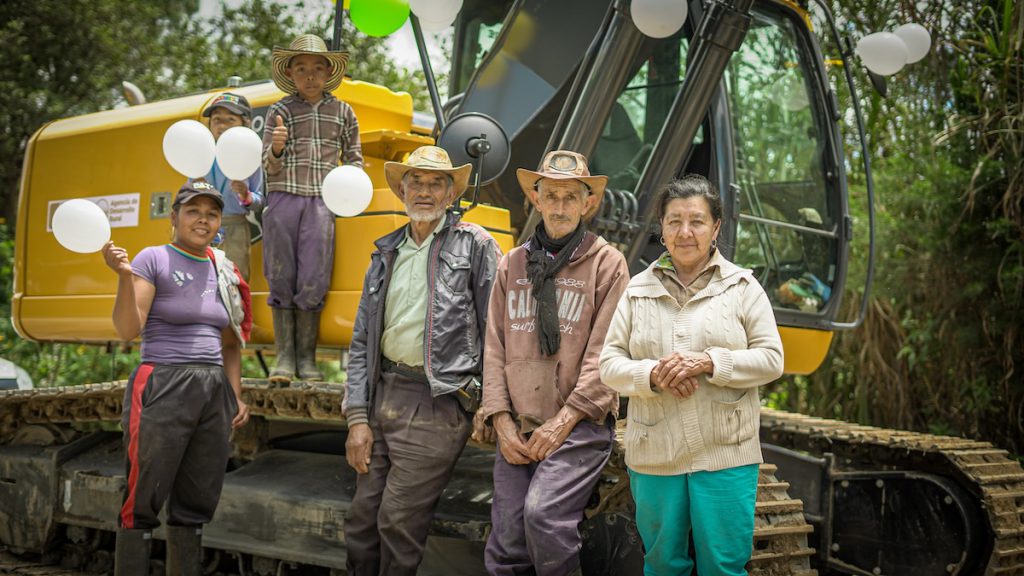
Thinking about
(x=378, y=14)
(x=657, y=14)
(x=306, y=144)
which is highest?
(x=378, y=14)

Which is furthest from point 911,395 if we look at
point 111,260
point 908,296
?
point 111,260

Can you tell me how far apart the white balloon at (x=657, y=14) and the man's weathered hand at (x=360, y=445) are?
78.1 inches

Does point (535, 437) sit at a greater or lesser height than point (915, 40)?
lesser

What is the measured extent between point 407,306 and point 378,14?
175cm

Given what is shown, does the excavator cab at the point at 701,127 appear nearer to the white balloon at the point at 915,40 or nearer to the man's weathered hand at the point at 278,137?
the white balloon at the point at 915,40

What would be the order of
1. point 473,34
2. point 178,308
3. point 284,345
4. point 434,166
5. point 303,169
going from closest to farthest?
point 434,166, point 178,308, point 303,169, point 284,345, point 473,34

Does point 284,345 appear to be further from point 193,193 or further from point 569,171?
point 569,171

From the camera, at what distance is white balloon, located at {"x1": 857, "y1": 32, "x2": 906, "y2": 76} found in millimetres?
5074

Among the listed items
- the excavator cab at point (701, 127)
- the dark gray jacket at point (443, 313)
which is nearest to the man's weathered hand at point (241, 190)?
the excavator cab at point (701, 127)

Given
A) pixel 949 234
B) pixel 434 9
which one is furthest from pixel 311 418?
pixel 949 234

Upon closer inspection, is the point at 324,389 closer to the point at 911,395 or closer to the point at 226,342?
the point at 226,342

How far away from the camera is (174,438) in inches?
167

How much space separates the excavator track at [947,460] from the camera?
15.5 feet

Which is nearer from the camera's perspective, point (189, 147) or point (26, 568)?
point (189, 147)
